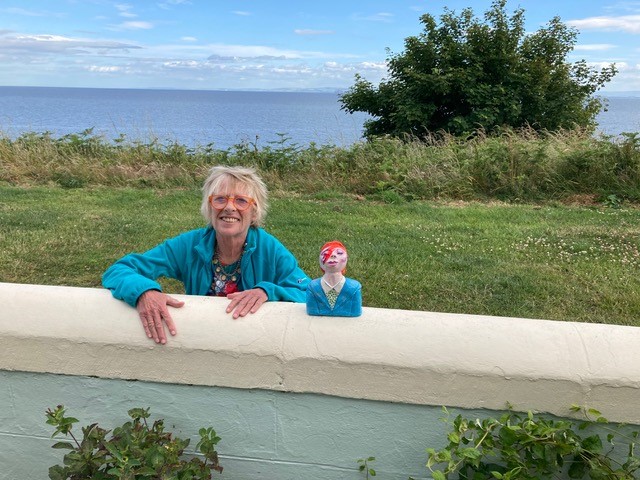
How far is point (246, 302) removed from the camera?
2107mm

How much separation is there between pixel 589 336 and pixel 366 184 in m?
→ 7.42

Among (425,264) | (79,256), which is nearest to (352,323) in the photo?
(425,264)

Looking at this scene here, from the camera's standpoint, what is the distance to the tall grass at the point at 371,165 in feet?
28.9

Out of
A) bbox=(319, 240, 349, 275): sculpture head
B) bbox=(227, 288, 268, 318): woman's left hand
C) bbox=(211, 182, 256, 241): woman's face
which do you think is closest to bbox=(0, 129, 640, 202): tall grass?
bbox=(211, 182, 256, 241): woman's face

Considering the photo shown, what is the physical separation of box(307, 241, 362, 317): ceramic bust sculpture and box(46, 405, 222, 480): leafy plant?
21.7 inches

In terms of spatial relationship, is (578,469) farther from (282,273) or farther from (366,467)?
(282,273)

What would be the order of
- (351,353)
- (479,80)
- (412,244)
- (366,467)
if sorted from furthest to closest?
1. (479,80)
2. (412,244)
3. (366,467)
4. (351,353)

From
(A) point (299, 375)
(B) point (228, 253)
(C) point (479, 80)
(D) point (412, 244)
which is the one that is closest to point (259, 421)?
(A) point (299, 375)

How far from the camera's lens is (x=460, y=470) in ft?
6.29

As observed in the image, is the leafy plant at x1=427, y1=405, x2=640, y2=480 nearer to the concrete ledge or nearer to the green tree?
the concrete ledge

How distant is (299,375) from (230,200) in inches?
36.8

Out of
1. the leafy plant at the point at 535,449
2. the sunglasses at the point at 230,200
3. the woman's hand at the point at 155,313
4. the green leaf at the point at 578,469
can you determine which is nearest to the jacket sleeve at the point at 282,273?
the sunglasses at the point at 230,200

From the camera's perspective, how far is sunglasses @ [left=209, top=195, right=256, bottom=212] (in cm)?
258

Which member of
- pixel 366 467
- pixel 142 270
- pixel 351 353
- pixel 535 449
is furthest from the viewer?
pixel 142 270
